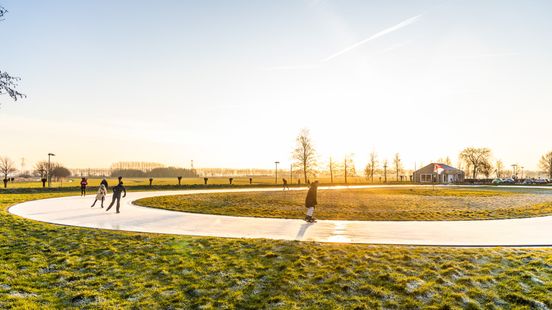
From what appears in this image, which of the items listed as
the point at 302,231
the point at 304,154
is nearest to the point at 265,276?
the point at 302,231

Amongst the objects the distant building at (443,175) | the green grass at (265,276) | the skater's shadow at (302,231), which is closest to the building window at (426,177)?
the distant building at (443,175)

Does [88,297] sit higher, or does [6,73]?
[6,73]

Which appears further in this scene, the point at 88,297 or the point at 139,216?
the point at 139,216

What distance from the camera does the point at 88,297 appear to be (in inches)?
300

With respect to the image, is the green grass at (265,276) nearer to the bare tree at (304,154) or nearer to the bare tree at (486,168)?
the bare tree at (304,154)

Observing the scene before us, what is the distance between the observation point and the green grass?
7449mm

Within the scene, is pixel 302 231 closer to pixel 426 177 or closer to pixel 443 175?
pixel 443 175

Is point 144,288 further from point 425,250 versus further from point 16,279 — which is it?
point 425,250

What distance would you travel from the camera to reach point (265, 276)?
27.8 feet

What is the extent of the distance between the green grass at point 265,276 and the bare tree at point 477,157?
11389cm

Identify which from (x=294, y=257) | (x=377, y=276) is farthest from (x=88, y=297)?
(x=377, y=276)

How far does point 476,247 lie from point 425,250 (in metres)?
1.68

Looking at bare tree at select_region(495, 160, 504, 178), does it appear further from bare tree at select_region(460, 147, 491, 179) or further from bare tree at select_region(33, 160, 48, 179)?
bare tree at select_region(33, 160, 48, 179)

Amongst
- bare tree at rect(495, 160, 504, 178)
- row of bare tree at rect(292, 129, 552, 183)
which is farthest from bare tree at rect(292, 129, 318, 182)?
bare tree at rect(495, 160, 504, 178)
